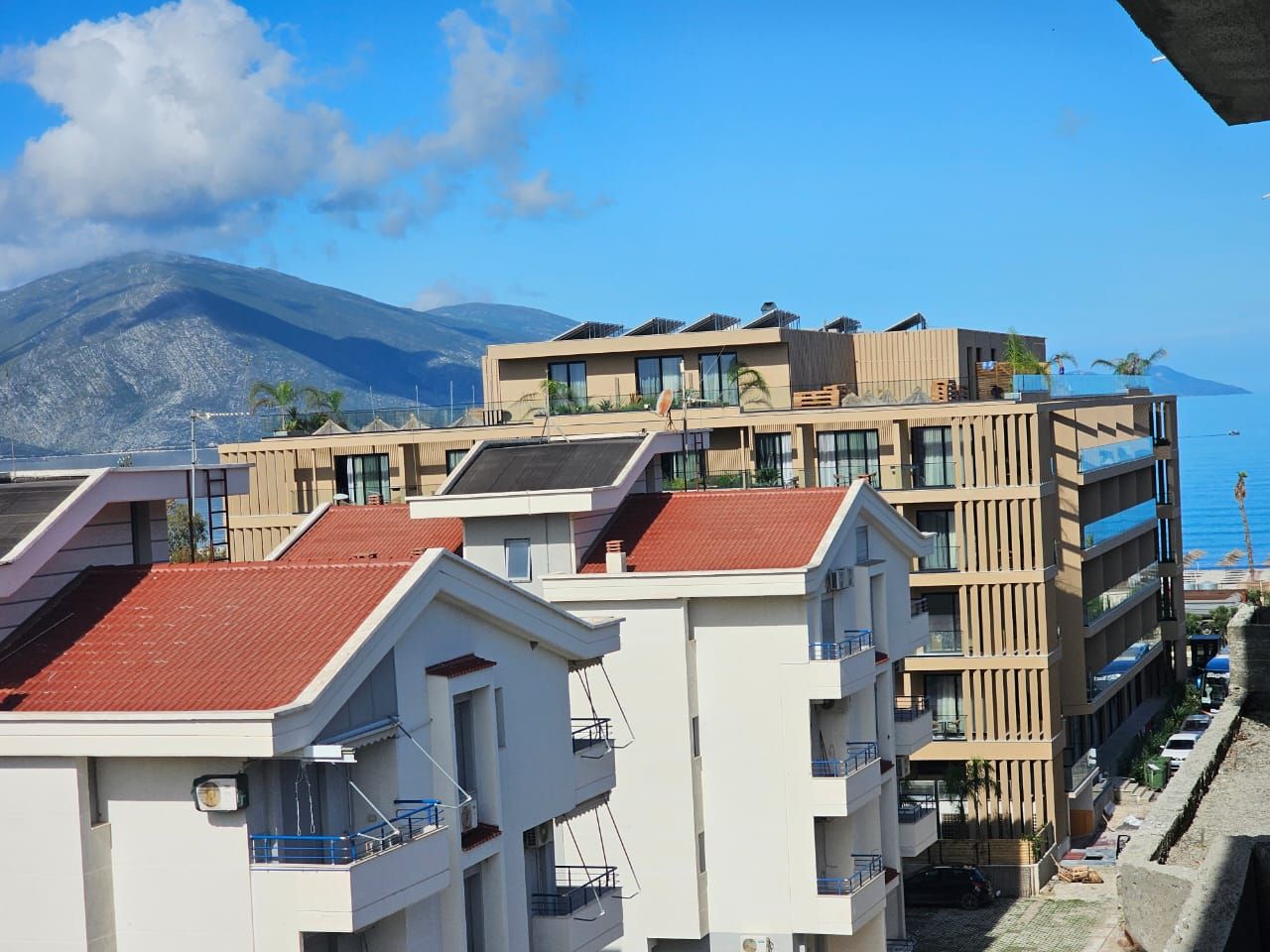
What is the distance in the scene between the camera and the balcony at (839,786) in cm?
3400

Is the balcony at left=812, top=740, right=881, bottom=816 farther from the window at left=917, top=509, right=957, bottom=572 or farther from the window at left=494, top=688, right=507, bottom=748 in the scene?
the window at left=917, top=509, right=957, bottom=572

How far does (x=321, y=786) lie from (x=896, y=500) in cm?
3732

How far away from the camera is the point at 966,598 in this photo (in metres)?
55.0

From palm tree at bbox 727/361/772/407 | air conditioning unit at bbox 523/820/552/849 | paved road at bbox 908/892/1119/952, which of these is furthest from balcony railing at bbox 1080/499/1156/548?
air conditioning unit at bbox 523/820/552/849

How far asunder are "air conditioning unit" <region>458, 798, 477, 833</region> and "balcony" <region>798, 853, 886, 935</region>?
1325 cm

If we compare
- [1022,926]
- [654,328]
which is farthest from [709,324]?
[1022,926]

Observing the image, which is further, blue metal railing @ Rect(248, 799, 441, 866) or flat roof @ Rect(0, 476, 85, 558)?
flat roof @ Rect(0, 476, 85, 558)

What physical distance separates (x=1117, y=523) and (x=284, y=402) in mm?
32234

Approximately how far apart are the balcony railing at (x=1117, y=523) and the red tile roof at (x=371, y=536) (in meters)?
29.7

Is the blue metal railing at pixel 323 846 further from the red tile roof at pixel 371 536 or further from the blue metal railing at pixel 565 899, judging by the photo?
the red tile roof at pixel 371 536

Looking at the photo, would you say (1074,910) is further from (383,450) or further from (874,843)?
(383,450)

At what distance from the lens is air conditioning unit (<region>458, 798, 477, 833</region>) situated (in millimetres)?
22188

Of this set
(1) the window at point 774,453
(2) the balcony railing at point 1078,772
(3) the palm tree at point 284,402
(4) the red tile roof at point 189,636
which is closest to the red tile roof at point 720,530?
(4) the red tile roof at point 189,636

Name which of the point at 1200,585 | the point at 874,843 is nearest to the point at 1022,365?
the point at 874,843
